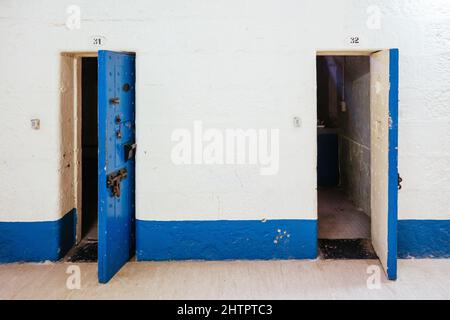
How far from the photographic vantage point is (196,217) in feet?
12.7

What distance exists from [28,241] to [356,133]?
398 cm

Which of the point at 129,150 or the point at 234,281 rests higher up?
the point at 129,150

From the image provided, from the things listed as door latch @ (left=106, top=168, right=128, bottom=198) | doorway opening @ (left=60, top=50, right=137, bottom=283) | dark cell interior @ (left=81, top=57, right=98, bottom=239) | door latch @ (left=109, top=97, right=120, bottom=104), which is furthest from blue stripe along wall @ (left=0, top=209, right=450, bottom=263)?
dark cell interior @ (left=81, top=57, right=98, bottom=239)

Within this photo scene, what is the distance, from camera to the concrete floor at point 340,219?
14.7 ft

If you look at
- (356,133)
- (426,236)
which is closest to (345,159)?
(356,133)

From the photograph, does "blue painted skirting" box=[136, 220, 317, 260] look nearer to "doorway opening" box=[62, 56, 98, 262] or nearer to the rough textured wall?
"doorway opening" box=[62, 56, 98, 262]

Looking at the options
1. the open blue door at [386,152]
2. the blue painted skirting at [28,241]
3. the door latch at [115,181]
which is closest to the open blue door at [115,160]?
the door latch at [115,181]

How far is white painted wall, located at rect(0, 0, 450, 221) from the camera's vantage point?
3.78 m

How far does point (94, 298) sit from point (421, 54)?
326cm

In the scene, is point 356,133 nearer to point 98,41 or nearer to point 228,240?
point 228,240

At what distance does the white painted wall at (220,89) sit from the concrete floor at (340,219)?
73 centimetres

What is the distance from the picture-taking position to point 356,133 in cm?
570

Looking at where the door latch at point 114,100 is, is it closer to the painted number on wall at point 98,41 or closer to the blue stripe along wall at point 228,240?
the painted number on wall at point 98,41

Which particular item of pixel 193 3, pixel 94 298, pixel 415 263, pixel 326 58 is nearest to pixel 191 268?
pixel 94 298
